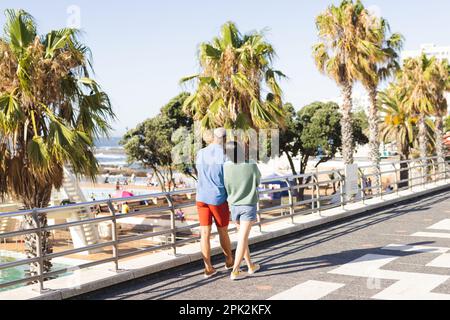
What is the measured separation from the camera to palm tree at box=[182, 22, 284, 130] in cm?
1467

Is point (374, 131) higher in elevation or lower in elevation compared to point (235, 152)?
higher

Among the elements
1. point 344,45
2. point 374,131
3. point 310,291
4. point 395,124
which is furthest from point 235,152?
point 395,124

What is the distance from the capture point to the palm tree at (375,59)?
2225cm

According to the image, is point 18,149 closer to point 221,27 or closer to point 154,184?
point 221,27

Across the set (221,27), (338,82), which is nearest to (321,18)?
(338,82)

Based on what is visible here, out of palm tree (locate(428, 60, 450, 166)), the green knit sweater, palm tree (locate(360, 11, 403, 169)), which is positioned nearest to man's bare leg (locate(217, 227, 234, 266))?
the green knit sweater

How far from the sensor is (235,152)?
6566mm

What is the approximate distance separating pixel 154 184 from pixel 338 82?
50.4 meters

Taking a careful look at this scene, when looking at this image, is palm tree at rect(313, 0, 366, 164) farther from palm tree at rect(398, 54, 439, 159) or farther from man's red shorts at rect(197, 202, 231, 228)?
man's red shorts at rect(197, 202, 231, 228)

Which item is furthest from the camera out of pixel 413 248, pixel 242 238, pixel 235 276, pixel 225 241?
pixel 413 248

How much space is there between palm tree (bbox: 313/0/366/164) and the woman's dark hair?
55.2 ft

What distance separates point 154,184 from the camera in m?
71.2

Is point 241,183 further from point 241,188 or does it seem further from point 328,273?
point 328,273

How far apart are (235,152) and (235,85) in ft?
27.2
